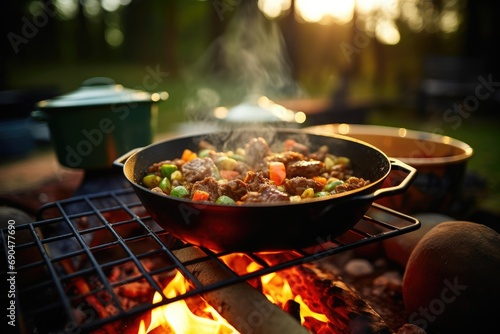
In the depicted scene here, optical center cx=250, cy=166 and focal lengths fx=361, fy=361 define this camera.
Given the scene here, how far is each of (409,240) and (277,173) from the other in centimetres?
154

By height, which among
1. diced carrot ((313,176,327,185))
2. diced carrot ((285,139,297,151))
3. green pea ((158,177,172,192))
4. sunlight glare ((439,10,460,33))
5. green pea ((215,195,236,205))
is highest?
sunlight glare ((439,10,460,33))

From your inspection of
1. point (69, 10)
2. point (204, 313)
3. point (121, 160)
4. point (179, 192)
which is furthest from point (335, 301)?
point (69, 10)

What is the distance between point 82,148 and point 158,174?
1.51 metres

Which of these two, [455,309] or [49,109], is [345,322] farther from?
[49,109]

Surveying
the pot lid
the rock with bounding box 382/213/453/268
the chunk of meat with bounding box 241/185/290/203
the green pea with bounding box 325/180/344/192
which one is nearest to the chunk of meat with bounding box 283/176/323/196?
the green pea with bounding box 325/180/344/192

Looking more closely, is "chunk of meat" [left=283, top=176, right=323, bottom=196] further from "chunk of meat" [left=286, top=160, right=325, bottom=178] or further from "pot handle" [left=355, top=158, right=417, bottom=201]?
"pot handle" [left=355, top=158, right=417, bottom=201]

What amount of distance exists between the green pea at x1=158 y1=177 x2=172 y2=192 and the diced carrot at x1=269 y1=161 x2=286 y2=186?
2.42 feet

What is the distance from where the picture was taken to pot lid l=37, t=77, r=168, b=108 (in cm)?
361

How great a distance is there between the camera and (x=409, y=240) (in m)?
3.28

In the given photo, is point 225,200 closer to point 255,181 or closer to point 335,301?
point 255,181

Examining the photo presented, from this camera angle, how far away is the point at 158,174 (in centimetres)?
267

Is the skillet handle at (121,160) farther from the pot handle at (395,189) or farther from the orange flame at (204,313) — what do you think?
the pot handle at (395,189)

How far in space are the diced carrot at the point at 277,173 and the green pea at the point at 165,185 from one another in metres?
0.74

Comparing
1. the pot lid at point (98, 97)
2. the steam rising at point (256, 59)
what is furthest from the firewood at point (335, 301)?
the steam rising at point (256, 59)
